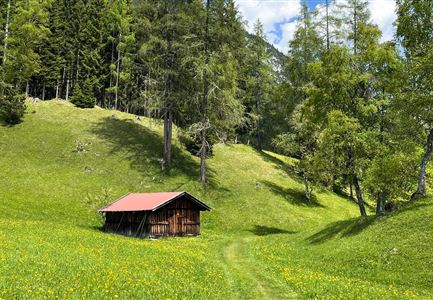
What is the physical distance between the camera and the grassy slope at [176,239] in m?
19.0

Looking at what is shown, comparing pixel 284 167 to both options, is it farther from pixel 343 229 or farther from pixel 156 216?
pixel 343 229

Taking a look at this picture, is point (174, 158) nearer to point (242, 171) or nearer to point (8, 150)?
point (242, 171)

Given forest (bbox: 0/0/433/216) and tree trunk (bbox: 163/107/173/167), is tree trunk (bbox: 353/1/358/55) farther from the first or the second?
tree trunk (bbox: 163/107/173/167)

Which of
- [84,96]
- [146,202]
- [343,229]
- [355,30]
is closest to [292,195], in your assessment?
[146,202]

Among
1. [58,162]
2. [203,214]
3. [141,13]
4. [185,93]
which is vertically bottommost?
[203,214]

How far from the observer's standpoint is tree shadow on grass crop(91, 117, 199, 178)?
196 feet

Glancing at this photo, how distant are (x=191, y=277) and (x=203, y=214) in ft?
104

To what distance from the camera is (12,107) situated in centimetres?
6806

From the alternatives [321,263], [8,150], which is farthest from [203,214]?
[8,150]

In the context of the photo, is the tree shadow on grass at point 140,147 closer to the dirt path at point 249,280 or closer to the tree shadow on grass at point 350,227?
the tree shadow on grass at point 350,227

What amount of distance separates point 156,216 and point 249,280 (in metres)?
24.2

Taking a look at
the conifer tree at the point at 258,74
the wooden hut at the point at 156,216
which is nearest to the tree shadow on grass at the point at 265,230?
the wooden hut at the point at 156,216

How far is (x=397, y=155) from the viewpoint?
1283 inches

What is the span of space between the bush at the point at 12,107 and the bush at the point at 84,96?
38.5 ft
